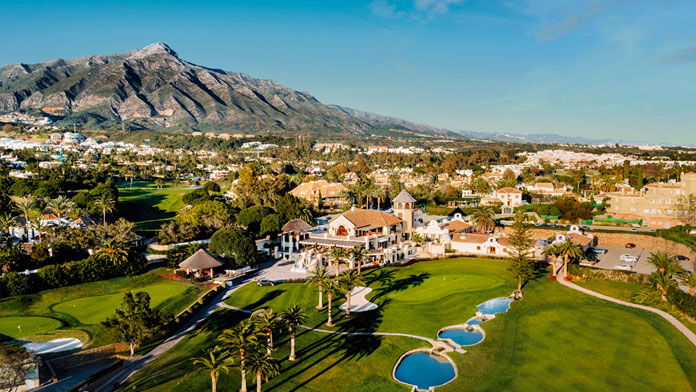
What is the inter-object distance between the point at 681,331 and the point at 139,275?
151 feet

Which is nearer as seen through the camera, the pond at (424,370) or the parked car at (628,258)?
the pond at (424,370)

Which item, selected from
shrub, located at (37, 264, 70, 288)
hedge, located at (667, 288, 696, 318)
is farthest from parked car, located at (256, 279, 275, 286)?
hedge, located at (667, 288, 696, 318)

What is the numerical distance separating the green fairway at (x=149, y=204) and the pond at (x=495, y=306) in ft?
162

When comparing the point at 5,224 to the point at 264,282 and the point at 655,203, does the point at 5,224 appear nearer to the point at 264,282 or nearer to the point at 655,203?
the point at 264,282

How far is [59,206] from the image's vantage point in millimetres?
59062

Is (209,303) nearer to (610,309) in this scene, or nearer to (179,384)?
(179,384)

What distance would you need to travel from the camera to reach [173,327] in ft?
106

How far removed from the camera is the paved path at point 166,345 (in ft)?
83.3

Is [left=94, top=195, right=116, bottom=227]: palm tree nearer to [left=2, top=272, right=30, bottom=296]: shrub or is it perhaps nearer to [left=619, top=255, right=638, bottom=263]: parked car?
[left=2, top=272, right=30, bottom=296]: shrub

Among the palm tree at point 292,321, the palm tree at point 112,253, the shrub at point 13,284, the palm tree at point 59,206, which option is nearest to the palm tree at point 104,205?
the palm tree at point 59,206

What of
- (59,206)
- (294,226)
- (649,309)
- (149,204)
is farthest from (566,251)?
(149,204)

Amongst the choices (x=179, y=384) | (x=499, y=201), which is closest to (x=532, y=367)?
(x=179, y=384)

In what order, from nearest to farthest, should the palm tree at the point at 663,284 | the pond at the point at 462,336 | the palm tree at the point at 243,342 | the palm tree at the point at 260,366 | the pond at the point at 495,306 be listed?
the palm tree at the point at 260,366 < the palm tree at the point at 243,342 < the pond at the point at 462,336 < the palm tree at the point at 663,284 < the pond at the point at 495,306

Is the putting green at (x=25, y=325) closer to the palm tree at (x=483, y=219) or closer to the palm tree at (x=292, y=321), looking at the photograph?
the palm tree at (x=292, y=321)
